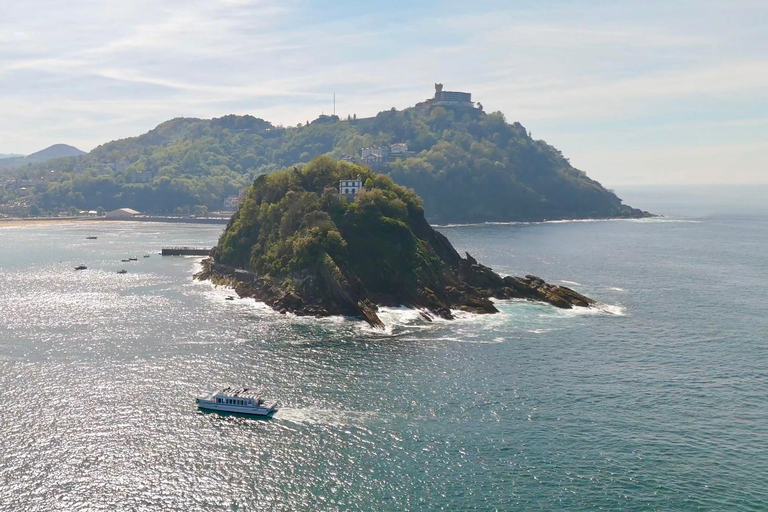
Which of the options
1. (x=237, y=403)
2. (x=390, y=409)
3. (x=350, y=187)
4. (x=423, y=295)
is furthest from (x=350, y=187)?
(x=237, y=403)

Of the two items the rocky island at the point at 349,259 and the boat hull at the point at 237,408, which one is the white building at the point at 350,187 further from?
the boat hull at the point at 237,408

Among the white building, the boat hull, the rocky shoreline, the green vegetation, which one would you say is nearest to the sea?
the boat hull

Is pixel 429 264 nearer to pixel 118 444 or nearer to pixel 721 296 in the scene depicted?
pixel 721 296

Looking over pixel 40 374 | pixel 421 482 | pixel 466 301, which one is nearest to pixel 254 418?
pixel 421 482

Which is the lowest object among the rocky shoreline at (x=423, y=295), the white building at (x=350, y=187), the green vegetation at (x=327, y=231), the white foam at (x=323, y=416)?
the white foam at (x=323, y=416)

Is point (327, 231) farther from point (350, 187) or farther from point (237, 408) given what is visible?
point (237, 408)

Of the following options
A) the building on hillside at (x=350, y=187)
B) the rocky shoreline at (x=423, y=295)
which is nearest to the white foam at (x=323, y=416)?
the rocky shoreline at (x=423, y=295)

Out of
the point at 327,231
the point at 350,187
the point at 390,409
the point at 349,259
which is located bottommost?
the point at 390,409
